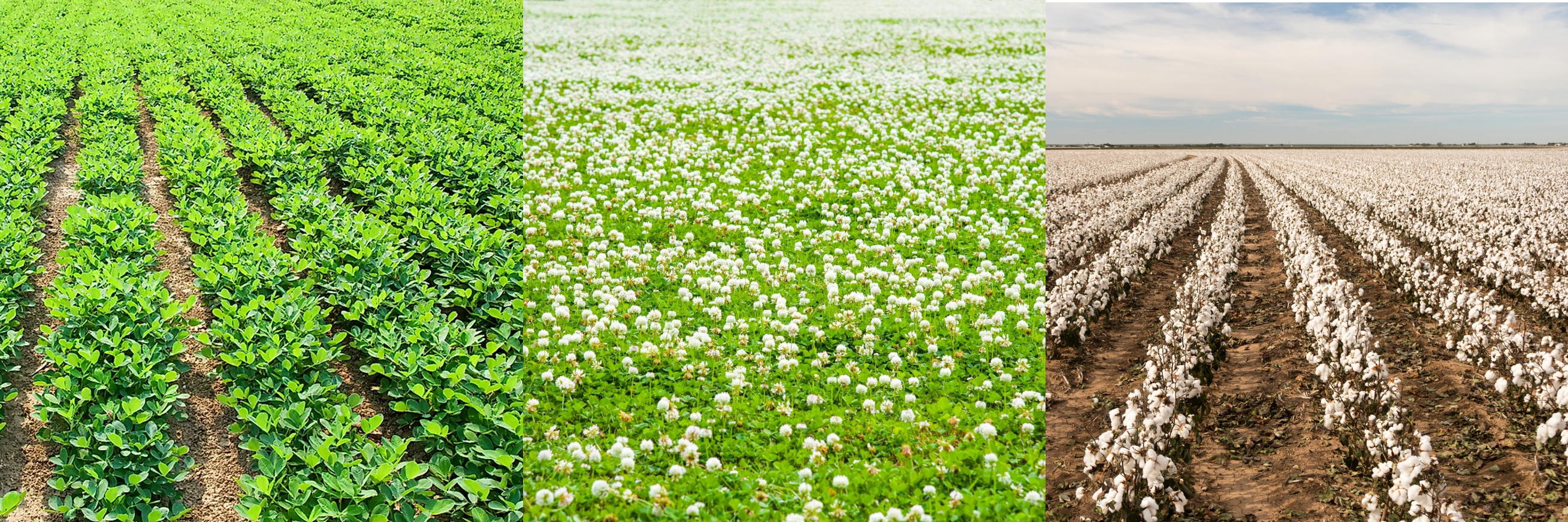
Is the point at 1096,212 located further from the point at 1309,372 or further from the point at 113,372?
the point at 113,372

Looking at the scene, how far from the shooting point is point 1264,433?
7230 mm

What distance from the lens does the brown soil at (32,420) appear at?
5363 millimetres

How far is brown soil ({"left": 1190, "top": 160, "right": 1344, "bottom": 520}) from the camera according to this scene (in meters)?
6.06

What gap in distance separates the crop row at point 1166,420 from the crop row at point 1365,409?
36.3 inches

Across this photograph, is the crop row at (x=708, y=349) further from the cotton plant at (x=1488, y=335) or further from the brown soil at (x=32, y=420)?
the cotton plant at (x=1488, y=335)

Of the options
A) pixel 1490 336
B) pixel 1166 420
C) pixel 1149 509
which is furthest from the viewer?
pixel 1490 336

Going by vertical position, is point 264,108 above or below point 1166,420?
above

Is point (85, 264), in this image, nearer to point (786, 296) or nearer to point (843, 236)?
point (786, 296)

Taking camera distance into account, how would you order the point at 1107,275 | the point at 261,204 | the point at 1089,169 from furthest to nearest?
the point at 1089,169
the point at 261,204
the point at 1107,275

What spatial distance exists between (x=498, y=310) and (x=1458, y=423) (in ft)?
27.5

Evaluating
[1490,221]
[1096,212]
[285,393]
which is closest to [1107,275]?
[1096,212]

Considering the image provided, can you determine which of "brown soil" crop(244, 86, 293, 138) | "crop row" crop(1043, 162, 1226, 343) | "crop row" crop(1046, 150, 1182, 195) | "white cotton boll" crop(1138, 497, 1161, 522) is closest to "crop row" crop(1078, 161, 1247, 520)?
"white cotton boll" crop(1138, 497, 1161, 522)

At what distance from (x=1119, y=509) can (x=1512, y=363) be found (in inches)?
211

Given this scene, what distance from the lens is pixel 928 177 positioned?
Answer: 47.1 feet
